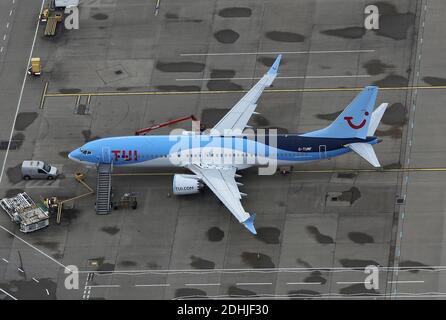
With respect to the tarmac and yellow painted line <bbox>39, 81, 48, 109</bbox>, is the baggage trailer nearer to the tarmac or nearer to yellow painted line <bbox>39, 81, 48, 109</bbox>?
the tarmac

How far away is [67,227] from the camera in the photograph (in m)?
130

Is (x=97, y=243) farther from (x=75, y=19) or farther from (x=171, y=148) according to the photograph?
(x=75, y=19)

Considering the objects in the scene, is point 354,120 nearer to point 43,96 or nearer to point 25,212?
point 25,212

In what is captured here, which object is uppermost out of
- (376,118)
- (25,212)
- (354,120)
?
(376,118)

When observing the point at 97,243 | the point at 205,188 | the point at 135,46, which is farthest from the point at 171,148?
the point at 135,46

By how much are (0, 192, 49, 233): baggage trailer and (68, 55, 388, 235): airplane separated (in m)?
8.27

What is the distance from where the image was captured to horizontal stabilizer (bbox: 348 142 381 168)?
127 meters

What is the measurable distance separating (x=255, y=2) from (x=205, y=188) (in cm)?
3557

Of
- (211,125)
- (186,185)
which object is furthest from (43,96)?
(186,185)

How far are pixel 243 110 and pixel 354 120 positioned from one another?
53.6 ft

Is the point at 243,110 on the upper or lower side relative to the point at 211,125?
upper

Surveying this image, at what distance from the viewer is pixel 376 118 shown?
130750 mm

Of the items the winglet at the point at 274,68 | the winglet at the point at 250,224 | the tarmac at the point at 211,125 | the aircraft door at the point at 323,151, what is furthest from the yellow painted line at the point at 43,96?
the aircraft door at the point at 323,151

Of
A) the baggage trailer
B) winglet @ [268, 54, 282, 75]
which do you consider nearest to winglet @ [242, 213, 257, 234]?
winglet @ [268, 54, 282, 75]
